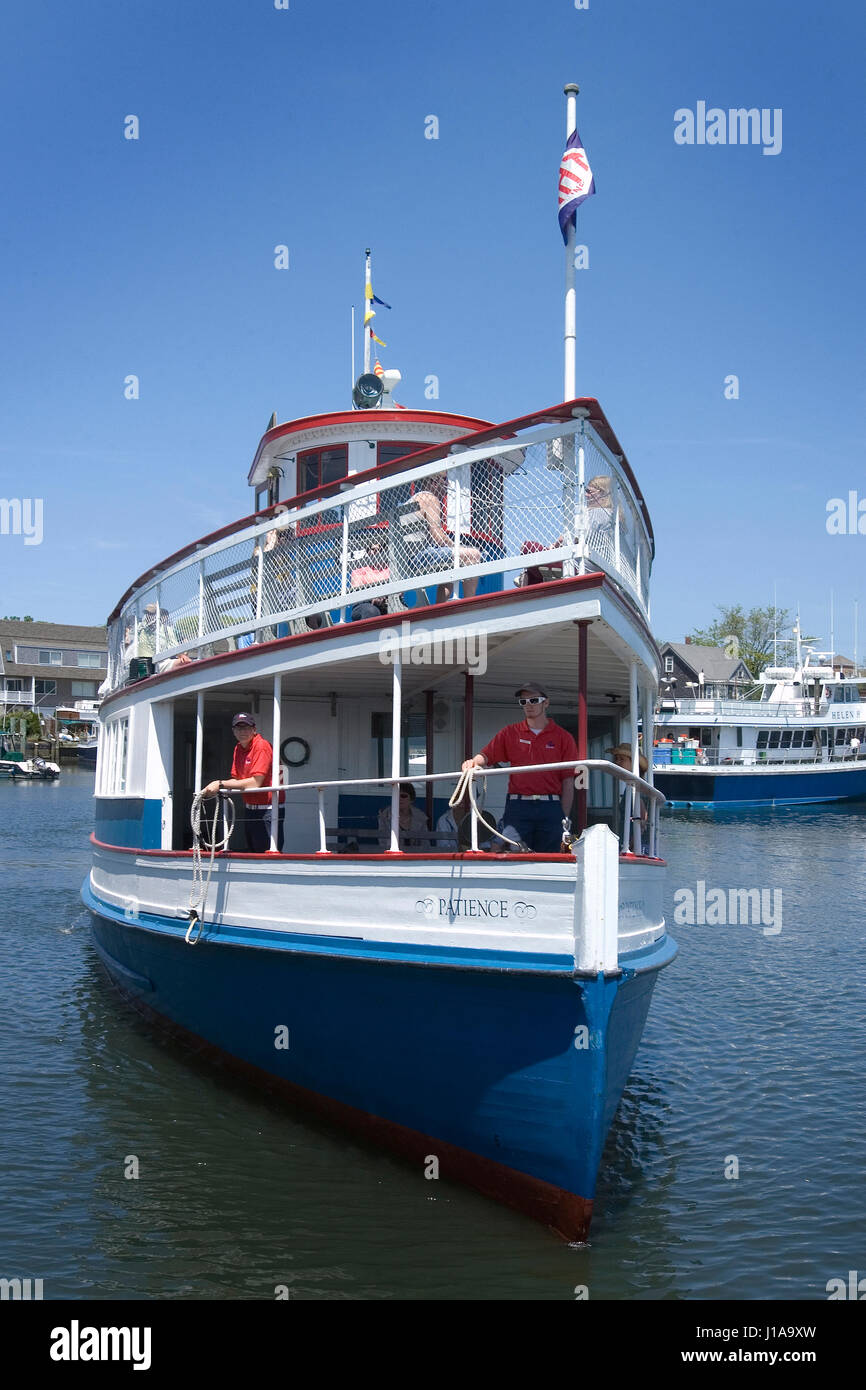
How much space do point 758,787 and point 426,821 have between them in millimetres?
47110

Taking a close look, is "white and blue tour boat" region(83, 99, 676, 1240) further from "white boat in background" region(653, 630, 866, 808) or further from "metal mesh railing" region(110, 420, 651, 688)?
"white boat in background" region(653, 630, 866, 808)

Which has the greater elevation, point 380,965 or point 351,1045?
point 380,965

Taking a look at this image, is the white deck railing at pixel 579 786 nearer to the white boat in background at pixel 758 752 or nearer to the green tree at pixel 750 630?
the white boat in background at pixel 758 752

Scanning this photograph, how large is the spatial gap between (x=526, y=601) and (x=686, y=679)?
7885 cm

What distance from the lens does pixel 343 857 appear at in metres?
8.33

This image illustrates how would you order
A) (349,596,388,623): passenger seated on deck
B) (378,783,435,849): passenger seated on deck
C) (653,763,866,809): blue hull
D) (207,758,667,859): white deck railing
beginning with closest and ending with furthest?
(207,758,667,859): white deck railing
(349,596,388,623): passenger seated on deck
(378,783,435,849): passenger seated on deck
(653,763,866,809): blue hull

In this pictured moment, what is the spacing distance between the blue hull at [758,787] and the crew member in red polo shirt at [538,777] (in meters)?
46.5

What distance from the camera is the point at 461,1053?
754 cm

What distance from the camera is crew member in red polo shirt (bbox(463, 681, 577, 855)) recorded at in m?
7.97

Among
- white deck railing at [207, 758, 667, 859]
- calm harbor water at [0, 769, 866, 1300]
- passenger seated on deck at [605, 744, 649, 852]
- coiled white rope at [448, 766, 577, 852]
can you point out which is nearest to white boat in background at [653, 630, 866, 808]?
calm harbor water at [0, 769, 866, 1300]

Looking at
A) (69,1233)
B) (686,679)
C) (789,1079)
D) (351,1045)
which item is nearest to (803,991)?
(789,1079)

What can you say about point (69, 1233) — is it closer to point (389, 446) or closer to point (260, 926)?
point (260, 926)

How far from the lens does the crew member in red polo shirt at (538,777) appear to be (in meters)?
7.97

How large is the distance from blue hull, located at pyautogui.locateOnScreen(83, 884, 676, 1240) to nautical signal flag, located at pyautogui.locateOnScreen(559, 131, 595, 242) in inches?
229
